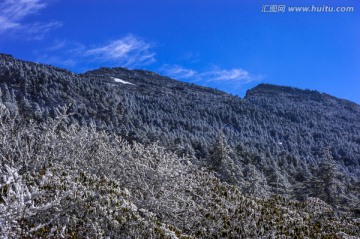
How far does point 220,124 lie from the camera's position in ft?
238

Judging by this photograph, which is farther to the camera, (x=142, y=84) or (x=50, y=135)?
(x=142, y=84)

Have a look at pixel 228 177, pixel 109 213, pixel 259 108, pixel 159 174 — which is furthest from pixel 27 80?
pixel 259 108

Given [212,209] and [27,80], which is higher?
[27,80]

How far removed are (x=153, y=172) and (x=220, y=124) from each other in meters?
59.3

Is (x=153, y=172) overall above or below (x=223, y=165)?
below

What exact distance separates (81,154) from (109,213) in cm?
681

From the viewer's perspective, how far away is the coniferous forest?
9.00 metres

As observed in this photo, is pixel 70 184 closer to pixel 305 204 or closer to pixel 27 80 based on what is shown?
pixel 305 204

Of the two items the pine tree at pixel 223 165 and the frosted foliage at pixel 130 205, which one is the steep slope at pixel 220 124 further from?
the frosted foliage at pixel 130 205

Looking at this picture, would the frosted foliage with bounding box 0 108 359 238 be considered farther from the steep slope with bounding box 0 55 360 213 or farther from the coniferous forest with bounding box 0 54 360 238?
the steep slope with bounding box 0 55 360 213

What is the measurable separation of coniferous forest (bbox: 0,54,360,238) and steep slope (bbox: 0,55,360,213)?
0.23m

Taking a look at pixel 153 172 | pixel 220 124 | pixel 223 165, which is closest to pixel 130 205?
pixel 153 172

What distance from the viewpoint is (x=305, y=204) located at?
1730 centimetres

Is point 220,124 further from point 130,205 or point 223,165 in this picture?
point 130,205
